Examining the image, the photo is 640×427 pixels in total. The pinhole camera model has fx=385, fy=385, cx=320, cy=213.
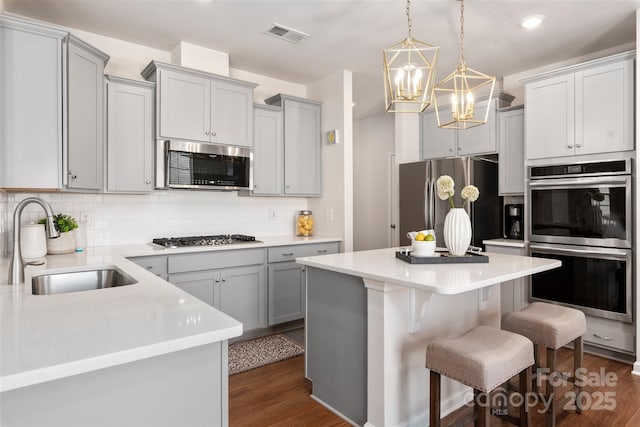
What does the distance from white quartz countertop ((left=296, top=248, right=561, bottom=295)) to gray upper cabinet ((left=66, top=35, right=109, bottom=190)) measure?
68.0 inches

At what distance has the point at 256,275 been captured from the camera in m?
3.51

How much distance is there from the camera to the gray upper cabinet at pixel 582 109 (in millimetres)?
2994

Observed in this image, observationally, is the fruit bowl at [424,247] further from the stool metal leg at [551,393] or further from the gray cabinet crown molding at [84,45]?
the gray cabinet crown molding at [84,45]

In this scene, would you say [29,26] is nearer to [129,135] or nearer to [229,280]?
[129,135]

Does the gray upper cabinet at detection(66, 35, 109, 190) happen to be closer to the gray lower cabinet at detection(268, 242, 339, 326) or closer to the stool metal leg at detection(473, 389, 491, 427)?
the gray lower cabinet at detection(268, 242, 339, 326)

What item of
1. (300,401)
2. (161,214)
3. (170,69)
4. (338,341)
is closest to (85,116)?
(170,69)

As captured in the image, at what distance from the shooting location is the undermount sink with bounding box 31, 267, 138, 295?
1.91 m

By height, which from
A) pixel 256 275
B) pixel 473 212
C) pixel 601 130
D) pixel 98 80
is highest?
pixel 98 80

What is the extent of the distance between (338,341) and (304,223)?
2.29 meters

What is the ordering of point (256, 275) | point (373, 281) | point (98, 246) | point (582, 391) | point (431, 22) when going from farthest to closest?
point (256, 275), point (98, 246), point (431, 22), point (582, 391), point (373, 281)

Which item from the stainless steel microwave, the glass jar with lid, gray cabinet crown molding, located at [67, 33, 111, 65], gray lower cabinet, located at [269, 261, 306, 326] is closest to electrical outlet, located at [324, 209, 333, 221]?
the glass jar with lid

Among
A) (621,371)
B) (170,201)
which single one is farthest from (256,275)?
(621,371)

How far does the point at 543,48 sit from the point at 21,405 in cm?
431

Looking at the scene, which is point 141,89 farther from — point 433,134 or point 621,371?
point 621,371
